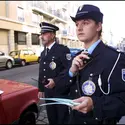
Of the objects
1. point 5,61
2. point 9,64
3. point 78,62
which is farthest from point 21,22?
point 78,62

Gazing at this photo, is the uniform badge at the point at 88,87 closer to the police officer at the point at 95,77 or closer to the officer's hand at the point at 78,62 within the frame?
the police officer at the point at 95,77

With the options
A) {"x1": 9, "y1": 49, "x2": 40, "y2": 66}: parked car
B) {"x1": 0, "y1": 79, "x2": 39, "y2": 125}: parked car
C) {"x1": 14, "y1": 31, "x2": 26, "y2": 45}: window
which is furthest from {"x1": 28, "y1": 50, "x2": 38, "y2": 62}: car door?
{"x1": 0, "y1": 79, "x2": 39, "y2": 125}: parked car

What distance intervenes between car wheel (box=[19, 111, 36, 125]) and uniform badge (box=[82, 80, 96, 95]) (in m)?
1.76

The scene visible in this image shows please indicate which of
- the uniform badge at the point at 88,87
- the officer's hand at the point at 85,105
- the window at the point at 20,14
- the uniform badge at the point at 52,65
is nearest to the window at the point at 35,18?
the window at the point at 20,14

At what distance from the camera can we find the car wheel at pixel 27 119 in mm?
3200

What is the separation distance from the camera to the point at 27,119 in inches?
132

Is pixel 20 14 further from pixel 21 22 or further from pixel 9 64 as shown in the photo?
pixel 9 64

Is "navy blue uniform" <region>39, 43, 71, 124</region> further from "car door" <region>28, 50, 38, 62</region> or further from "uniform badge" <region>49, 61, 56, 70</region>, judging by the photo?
"car door" <region>28, 50, 38, 62</region>

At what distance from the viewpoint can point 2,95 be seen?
2818 millimetres

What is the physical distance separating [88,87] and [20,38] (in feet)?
84.7

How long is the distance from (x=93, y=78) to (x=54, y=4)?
1599 inches

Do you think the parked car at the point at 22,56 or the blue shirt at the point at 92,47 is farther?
the parked car at the point at 22,56

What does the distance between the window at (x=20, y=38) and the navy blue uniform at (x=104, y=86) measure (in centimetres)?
2485

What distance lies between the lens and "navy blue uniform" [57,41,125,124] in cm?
146
